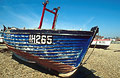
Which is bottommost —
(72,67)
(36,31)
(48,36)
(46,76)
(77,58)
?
(46,76)

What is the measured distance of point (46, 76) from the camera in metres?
4.71

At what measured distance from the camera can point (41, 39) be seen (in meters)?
4.32

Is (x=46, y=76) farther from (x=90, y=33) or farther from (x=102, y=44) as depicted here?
(x=102, y=44)

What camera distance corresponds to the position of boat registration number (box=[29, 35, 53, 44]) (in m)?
4.16

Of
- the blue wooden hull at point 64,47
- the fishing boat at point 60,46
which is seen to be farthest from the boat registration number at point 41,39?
the blue wooden hull at point 64,47

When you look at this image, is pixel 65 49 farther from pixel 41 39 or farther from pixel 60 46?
pixel 41 39

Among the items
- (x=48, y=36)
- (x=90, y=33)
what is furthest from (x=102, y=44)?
(x=48, y=36)

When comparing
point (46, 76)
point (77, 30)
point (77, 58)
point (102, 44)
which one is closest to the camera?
point (77, 30)

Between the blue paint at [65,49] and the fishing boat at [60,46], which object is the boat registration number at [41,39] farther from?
the blue paint at [65,49]

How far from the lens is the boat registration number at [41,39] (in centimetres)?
416

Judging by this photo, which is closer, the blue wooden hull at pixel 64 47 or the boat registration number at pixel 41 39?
the blue wooden hull at pixel 64 47

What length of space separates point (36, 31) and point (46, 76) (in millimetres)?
2767

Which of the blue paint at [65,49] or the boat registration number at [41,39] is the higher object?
the boat registration number at [41,39]

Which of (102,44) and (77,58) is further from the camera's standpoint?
(102,44)
